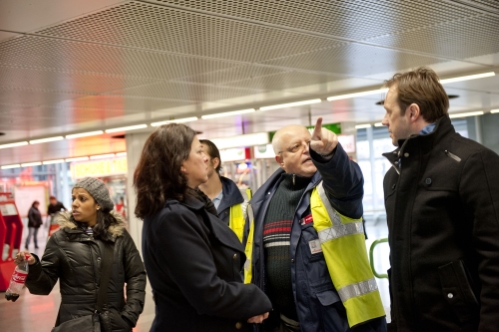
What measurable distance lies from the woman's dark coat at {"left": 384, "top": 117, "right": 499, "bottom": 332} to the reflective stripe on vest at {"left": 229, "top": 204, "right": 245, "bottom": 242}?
5.49 ft

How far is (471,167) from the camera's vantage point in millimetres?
2279

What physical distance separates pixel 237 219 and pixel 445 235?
194cm

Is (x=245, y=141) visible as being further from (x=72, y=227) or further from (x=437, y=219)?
(x=437, y=219)

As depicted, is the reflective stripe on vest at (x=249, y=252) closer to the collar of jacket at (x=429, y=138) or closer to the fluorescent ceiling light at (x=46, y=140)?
the collar of jacket at (x=429, y=138)

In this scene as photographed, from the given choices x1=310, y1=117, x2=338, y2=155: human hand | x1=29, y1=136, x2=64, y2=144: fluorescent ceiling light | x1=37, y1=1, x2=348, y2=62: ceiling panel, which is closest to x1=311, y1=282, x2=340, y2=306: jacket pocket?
x1=310, y1=117, x2=338, y2=155: human hand

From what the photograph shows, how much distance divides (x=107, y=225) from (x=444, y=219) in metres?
2.51

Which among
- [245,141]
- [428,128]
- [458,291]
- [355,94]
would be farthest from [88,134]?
[458,291]

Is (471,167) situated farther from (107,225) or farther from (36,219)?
(36,219)

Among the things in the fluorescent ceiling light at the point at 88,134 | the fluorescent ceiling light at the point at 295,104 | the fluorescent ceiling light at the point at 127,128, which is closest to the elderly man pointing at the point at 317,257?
the fluorescent ceiling light at the point at 295,104

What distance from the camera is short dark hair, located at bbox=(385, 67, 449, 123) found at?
2463mm

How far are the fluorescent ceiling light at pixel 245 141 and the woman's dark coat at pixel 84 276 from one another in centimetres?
855

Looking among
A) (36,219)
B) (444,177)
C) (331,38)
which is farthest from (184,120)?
(36,219)

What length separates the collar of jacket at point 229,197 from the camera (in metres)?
4.07

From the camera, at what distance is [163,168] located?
2521mm
